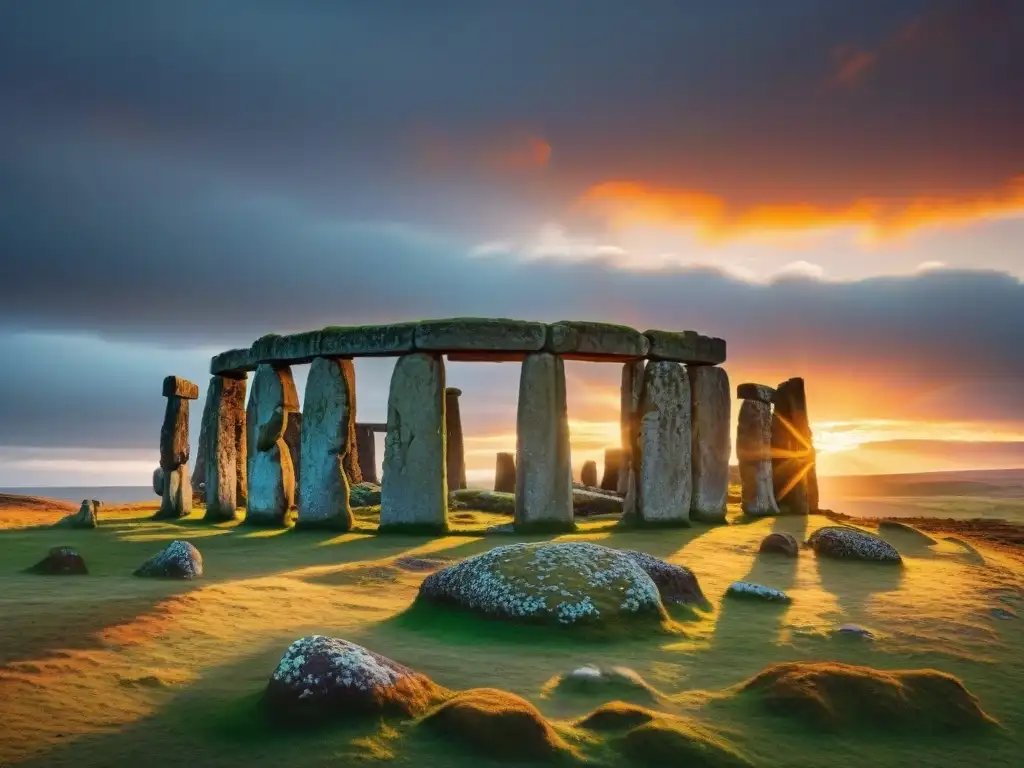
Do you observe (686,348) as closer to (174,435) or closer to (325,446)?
(325,446)

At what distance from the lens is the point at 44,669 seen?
5.87 meters

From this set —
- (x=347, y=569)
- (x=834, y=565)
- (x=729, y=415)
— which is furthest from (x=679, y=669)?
(x=729, y=415)

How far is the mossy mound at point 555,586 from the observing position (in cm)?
806

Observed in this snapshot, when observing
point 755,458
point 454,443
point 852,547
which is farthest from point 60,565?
point 454,443

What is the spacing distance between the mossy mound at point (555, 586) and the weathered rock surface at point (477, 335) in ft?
28.5

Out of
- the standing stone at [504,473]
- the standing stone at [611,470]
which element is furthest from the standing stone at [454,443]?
the standing stone at [611,470]

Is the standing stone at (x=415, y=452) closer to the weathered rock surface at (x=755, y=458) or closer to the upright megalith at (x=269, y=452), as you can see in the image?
the upright megalith at (x=269, y=452)

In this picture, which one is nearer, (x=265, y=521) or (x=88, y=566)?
(x=88, y=566)

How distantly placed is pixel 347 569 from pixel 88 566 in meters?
3.42

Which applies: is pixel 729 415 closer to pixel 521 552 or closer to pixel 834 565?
pixel 834 565

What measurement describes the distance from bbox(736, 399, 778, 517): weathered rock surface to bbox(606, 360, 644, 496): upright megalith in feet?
12.2

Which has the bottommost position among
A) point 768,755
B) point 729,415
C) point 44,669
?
point 768,755

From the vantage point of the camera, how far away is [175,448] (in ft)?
73.3

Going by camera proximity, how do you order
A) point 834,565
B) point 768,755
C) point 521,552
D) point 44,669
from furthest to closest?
point 834,565 < point 521,552 < point 44,669 < point 768,755
